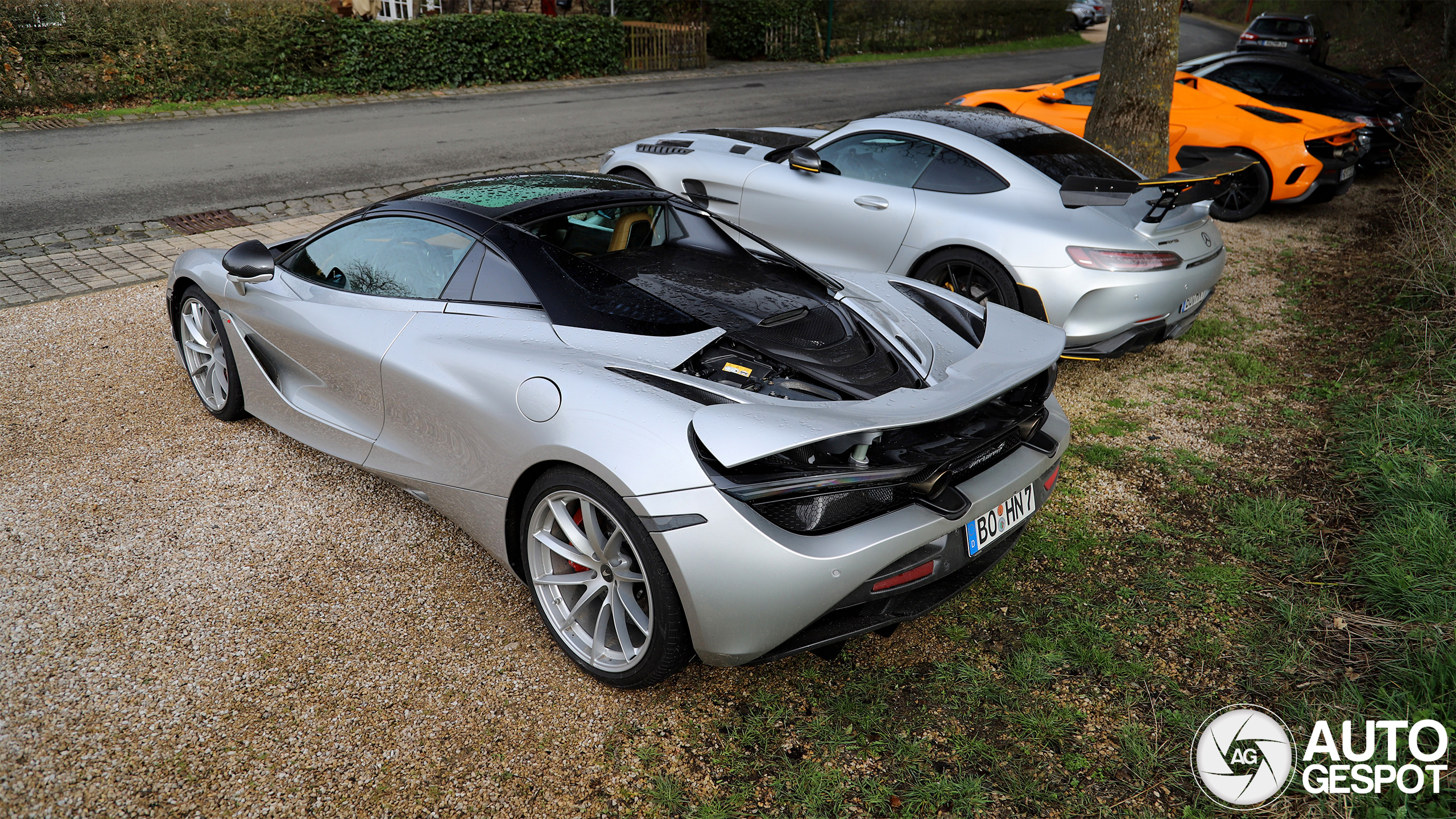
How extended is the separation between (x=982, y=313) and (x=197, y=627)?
3.13 m

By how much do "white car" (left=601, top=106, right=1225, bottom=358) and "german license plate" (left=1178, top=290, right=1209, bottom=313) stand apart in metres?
0.01

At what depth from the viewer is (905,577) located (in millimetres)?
2525

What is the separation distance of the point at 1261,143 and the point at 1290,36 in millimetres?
17185

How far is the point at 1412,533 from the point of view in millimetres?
3387

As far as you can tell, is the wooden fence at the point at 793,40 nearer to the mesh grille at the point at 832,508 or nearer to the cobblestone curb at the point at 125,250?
the cobblestone curb at the point at 125,250

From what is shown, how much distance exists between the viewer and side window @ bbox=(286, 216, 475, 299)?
3.30 m

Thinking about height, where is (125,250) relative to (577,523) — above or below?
above

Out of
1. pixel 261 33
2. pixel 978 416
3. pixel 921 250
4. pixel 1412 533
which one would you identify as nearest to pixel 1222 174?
pixel 921 250

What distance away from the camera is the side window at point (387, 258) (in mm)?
3299

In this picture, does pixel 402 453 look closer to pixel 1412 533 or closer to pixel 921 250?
pixel 921 250

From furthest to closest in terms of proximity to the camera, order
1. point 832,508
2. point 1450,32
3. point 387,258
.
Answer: point 1450,32, point 387,258, point 832,508

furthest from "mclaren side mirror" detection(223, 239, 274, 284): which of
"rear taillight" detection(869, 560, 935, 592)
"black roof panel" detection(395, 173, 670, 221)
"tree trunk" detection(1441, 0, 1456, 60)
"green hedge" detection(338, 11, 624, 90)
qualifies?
"tree trunk" detection(1441, 0, 1456, 60)

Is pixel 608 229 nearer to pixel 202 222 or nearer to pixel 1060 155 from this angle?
pixel 1060 155

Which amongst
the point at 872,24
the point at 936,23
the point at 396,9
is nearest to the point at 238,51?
the point at 396,9
